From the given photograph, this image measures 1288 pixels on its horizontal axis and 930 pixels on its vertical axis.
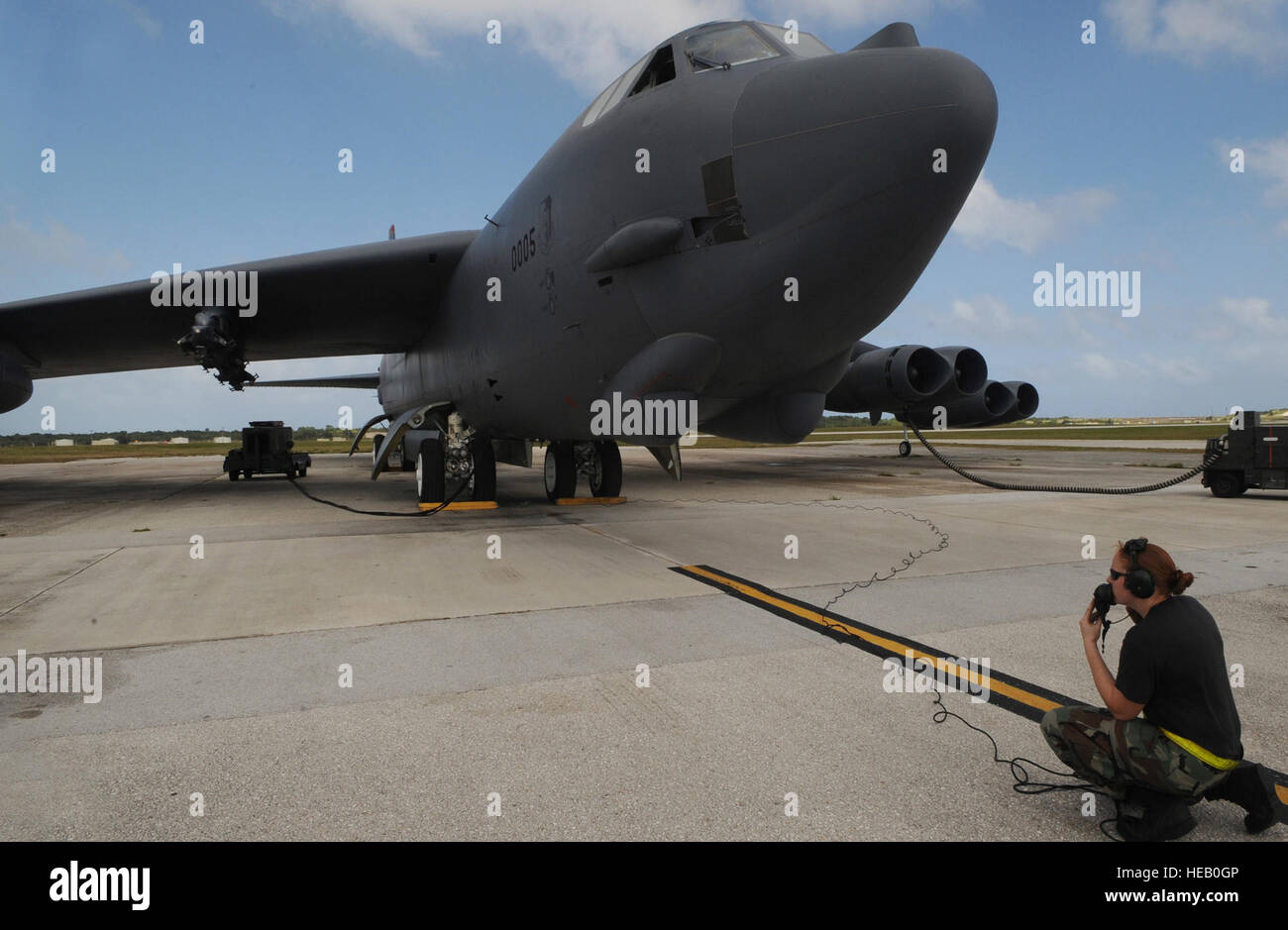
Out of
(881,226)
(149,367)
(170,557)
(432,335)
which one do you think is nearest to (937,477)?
(432,335)

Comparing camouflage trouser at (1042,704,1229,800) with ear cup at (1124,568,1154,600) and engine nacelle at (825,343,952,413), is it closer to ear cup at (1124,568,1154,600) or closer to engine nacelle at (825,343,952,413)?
ear cup at (1124,568,1154,600)

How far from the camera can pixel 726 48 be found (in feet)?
18.7

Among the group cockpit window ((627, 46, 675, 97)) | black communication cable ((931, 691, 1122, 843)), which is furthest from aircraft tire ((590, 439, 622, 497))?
black communication cable ((931, 691, 1122, 843))

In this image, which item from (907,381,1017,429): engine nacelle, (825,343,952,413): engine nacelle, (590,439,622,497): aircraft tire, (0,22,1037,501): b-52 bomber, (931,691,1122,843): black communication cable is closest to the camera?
(931,691,1122,843): black communication cable

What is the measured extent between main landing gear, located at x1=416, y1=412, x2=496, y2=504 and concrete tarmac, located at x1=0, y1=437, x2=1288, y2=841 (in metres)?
2.68

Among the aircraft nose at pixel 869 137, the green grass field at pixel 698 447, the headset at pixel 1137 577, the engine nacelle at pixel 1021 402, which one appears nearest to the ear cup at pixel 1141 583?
the headset at pixel 1137 577

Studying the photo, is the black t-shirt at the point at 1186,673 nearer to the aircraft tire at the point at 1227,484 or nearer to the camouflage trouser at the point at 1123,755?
the camouflage trouser at the point at 1123,755

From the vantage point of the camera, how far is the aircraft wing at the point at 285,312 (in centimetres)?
1140

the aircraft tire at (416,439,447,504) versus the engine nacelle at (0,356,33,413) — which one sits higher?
the engine nacelle at (0,356,33,413)

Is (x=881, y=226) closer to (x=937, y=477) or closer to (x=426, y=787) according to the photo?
(x=426, y=787)

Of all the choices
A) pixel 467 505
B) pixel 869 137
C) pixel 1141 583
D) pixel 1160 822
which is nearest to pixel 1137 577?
pixel 1141 583

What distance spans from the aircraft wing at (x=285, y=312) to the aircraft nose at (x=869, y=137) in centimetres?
752

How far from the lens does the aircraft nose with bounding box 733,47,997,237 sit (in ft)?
14.7

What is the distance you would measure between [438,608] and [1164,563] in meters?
4.45
